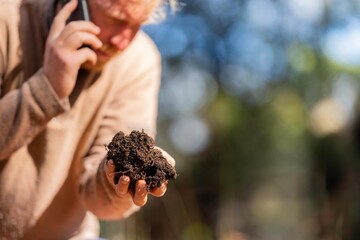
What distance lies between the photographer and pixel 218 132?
22.8 ft

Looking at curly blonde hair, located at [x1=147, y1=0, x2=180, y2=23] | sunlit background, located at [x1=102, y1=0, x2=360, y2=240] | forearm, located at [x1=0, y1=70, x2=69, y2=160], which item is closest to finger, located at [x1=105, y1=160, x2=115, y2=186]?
forearm, located at [x1=0, y1=70, x2=69, y2=160]

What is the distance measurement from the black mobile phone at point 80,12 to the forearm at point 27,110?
18cm

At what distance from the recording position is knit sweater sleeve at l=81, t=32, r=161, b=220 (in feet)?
6.10

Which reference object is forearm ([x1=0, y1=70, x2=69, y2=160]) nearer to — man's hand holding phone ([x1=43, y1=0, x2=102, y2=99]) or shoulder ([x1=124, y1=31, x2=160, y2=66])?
man's hand holding phone ([x1=43, y1=0, x2=102, y2=99])

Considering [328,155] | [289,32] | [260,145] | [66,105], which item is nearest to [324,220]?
[328,155]

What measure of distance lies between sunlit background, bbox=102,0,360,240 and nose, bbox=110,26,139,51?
4.18m

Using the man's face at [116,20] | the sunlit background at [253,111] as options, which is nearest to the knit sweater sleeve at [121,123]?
the man's face at [116,20]

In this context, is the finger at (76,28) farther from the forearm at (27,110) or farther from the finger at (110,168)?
the finger at (110,168)

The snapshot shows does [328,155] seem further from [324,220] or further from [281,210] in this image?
[281,210]

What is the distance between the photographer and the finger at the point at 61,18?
1794 mm

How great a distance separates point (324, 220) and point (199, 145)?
2165 mm

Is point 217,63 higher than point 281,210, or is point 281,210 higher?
point 217,63

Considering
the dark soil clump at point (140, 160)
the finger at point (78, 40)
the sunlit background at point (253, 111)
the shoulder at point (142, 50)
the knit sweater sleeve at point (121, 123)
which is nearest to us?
the dark soil clump at point (140, 160)

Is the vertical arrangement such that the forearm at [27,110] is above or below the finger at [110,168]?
below
